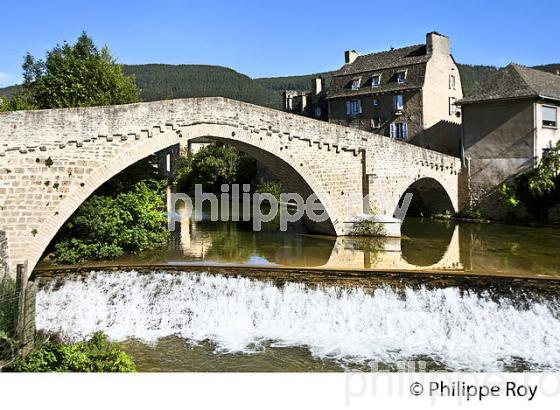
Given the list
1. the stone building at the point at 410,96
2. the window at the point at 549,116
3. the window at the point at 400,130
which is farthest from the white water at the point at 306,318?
the window at the point at 400,130

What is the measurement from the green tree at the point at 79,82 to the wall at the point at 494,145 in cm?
1370

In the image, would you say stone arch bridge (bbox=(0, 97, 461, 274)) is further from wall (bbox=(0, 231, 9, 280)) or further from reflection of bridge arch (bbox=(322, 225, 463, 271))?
reflection of bridge arch (bbox=(322, 225, 463, 271))

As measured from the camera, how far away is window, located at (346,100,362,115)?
31.4 metres

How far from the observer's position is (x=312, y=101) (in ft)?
129

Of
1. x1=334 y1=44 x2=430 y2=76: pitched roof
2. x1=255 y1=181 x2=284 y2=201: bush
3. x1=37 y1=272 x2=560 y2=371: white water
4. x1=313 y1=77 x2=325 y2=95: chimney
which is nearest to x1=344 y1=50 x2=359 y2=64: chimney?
x1=334 y1=44 x2=430 y2=76: pitched roof

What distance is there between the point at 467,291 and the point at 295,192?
318 inches

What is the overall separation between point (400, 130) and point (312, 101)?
445 inches

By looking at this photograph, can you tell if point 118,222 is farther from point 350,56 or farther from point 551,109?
point 350,56

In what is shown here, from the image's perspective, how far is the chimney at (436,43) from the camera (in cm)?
2881

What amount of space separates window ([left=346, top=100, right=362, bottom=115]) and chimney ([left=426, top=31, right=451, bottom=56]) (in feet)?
15.6

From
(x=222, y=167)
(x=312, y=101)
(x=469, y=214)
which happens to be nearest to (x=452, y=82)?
(x=469, y=214)

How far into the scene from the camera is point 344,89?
32.4 m

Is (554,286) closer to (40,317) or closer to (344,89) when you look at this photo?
(40,317)
